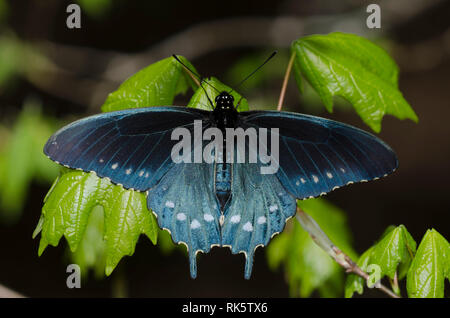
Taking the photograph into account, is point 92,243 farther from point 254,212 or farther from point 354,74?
point 354,74

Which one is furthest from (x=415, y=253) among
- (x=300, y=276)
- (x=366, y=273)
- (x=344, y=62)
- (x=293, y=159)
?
(x=300, y=276)

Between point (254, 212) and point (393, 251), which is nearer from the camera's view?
point (393, 251)

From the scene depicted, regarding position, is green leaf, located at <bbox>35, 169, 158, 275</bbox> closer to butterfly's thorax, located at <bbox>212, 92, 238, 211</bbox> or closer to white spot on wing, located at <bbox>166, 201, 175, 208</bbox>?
white spot on wing, located at <bbox>166, 201, 175, 208</bbox>

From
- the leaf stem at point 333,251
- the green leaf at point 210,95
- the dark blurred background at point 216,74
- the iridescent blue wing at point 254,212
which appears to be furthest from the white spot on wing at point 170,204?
the dark blurred background at point 216,74

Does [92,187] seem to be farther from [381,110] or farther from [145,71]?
[381,110]

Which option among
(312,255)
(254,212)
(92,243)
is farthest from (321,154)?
(92,243)

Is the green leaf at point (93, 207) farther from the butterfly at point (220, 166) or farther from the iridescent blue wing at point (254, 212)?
the iridescent blue wing at point (254, 212)

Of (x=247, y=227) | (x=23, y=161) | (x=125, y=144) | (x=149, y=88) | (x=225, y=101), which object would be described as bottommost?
(x=247, y=227)
